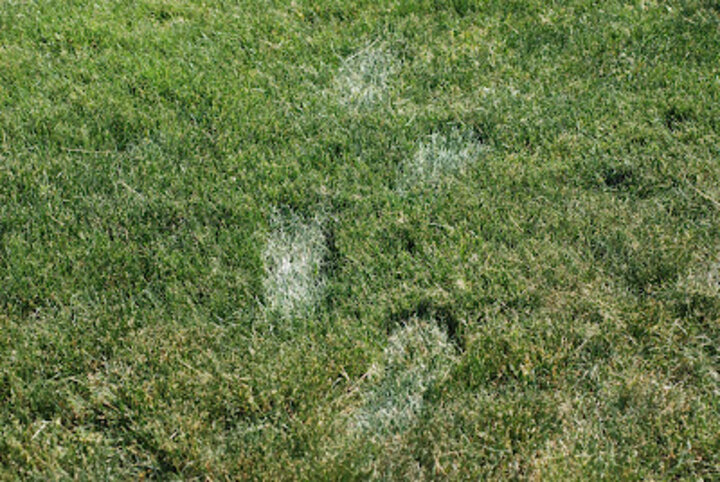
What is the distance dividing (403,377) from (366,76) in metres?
2.59

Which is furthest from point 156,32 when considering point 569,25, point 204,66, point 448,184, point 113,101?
point 569,25

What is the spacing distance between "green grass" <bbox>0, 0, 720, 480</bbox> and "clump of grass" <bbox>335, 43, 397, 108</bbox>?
20mm

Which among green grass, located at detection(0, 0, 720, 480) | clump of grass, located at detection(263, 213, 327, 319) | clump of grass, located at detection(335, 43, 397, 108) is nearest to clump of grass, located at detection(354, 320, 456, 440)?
green grass, located at detection(0, 0, 720, 480)

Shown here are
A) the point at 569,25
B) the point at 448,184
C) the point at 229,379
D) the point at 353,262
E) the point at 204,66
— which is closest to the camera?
the point at 229,379

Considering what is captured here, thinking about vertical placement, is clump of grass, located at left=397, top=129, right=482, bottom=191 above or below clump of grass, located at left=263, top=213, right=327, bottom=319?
above

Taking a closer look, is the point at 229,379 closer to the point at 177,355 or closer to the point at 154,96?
the point at 177,355

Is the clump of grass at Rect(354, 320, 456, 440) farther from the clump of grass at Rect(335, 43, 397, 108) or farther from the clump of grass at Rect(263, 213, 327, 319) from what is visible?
the clump of grass at Rect(335, 43, 397, 108)

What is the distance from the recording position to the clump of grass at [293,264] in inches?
147

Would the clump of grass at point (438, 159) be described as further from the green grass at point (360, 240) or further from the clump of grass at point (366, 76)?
the clump of grass at point (366, 76)

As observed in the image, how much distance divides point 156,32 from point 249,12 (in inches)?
28.9

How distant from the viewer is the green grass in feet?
10.3

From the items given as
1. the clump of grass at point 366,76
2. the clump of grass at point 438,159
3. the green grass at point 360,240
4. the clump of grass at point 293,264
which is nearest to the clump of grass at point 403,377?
the green grass at point 360,240

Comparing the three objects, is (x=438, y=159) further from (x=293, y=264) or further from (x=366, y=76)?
(x=293, y=264)

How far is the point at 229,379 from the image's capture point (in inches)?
131
